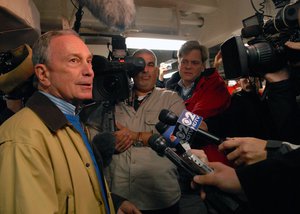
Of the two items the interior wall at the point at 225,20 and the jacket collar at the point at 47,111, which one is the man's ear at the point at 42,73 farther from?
the interior wall at the point at 225,20

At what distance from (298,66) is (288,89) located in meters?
0.10

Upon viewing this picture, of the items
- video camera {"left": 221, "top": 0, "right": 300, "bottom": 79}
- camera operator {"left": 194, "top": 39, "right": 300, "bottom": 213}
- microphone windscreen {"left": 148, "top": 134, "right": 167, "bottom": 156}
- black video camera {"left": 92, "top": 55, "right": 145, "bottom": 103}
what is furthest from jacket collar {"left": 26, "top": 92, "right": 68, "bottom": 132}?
video camera {"left": 221, "top": 0, "right": 300, "bottom": 79}

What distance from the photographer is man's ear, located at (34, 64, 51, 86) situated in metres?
1.02

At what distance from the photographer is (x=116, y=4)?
1386 millimetres

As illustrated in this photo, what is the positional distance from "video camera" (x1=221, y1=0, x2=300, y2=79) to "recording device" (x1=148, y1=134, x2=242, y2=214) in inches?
18.1

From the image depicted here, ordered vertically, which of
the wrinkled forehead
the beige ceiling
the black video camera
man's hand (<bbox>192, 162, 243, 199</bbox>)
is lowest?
man's hand (<bbox>192, 162, 243, 199</bbox>)

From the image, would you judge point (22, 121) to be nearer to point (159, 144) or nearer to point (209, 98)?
point (159, 144)

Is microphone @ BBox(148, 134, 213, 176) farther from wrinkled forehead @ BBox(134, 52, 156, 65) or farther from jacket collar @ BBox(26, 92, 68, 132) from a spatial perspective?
wrinkled forehead @ BBox(134, 52, 156, 65)

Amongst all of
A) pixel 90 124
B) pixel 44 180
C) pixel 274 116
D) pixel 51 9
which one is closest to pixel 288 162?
pixel 274 116

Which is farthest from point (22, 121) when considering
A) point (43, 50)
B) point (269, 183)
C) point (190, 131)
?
point (269, 183)

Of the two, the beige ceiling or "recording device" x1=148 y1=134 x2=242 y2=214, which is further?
the beige ceiling

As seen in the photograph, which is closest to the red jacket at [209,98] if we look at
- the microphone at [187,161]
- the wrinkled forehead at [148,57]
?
the wrinkled forehead at [148,57]

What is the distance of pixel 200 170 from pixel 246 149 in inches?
8.4

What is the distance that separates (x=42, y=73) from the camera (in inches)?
40.6
